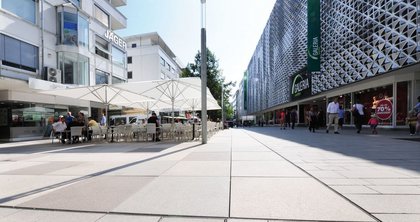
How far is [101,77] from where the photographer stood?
1086 inches

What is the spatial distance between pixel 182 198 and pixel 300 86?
32.2 metres

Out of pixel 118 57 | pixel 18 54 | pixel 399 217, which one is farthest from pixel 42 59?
pixel 399 217

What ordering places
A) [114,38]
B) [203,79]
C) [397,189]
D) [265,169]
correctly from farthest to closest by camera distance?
[114,38] → [203,79] → [265,169] → [397,189]

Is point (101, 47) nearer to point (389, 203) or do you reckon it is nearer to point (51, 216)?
point (51, 216)

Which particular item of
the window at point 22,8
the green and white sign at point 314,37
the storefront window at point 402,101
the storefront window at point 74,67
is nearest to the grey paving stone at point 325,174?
the storefront window at point 402,101

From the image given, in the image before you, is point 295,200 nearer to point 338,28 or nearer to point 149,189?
point 149,189

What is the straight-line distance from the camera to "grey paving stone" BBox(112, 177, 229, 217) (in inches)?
131

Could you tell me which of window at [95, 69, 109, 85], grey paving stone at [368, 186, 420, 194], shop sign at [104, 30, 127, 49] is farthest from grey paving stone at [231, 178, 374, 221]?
shop sign at [104, 30, 127, 49]

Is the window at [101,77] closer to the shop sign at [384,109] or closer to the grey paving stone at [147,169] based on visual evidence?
the grey paving stone at [147,169]

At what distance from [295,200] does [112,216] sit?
235 cm

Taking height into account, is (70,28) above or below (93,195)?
above

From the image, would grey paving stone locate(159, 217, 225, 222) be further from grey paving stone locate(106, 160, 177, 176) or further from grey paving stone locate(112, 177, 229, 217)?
grey paving stone locate(106, 160, 177, 176)

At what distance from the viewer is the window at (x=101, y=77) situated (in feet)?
87.5

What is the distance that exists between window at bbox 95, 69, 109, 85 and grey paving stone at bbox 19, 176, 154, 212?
Answer: 78.1 ft
